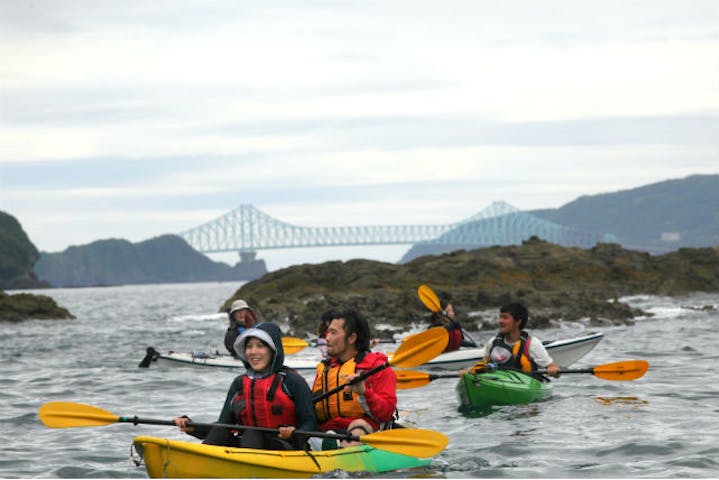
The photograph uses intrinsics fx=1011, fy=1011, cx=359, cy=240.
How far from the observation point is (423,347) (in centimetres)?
1002

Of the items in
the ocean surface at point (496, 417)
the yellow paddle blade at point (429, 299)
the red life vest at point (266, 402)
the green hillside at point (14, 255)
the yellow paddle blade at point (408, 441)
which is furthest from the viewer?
the green hillside at point (14, 255)

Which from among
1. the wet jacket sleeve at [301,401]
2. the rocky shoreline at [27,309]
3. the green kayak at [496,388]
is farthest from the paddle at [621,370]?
the rocky shoreline at [27,309]

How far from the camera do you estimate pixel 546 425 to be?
11.4 m

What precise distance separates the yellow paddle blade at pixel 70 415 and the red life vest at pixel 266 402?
1308 mm

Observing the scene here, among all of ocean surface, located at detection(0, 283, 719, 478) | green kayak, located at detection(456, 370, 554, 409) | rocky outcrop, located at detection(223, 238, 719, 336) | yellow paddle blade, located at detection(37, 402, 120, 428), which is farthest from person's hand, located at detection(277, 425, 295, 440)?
rocky outcrop, located at detection(223, 238, 719, 336)

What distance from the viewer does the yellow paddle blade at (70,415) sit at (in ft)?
27.7

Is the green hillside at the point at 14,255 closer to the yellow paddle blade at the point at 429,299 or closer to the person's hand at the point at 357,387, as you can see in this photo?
the yellow paddle blade at the point at 429,299

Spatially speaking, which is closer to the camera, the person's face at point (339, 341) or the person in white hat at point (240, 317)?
the person's face at point (339, 341)

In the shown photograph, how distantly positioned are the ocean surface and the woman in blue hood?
128 cm

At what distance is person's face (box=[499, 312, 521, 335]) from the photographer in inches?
477

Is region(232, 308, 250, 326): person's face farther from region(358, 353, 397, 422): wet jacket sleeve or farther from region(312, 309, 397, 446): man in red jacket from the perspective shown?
region(358, 353, 397, 422): wet jacket sleeve

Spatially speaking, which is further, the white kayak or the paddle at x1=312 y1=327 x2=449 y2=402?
the white kayak

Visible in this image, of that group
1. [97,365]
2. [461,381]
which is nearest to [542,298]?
[97,365]

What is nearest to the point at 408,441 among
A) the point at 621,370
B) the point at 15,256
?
the point at 621,370
